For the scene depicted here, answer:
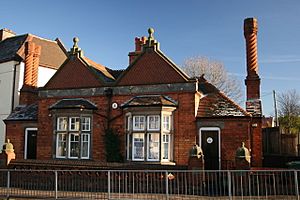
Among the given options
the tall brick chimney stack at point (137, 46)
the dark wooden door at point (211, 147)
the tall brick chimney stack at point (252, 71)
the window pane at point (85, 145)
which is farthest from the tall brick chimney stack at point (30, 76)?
the tall brick chimney stack at point (252, 71)

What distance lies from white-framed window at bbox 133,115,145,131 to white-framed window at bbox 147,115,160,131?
347mm

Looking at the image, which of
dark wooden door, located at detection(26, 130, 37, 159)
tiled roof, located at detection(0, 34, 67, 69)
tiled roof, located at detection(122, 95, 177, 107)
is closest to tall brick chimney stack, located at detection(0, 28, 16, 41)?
tiled roof, located at detection(0, 34, 67, 69)

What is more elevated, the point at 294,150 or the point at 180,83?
the point at 180,83

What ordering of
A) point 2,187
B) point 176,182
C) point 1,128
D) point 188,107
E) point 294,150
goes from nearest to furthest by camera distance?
point 176,182 → point 2,187 → point 188,107 → point 294,150 → point 1,128

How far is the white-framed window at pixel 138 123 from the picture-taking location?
17.6 metres

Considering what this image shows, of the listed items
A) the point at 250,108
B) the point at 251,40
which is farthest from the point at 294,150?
the point at 251,40

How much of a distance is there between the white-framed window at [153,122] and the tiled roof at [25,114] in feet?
28.0

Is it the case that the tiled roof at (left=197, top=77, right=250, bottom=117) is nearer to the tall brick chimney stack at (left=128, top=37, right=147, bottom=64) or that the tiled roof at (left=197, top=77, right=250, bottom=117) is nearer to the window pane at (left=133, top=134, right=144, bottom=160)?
the window pane at (left=133, top=134, right=144, bottom=160)

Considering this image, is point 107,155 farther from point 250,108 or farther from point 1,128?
point 1,128

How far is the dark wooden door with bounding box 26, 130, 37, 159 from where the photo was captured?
2141 cm

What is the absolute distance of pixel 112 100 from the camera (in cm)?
1917

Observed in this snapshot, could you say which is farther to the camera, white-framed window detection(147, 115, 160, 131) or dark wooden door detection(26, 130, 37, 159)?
dark wooden door detection(26, 130, 37, 159)

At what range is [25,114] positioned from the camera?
22.3m

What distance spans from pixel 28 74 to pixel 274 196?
19.3 meters
